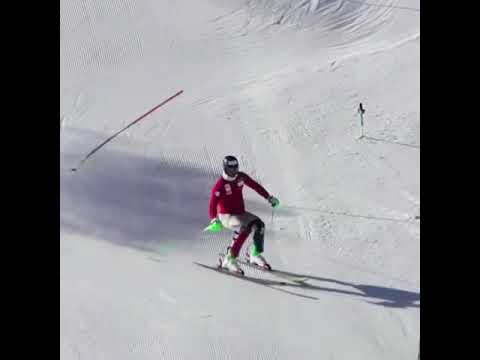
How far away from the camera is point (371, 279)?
8.08 m

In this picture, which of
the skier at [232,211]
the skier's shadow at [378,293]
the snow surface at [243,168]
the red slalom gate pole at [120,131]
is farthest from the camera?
the red slalom gate pole at [120,131]

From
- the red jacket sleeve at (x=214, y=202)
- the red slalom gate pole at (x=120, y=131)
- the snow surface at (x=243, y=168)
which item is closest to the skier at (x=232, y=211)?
the red jacket sleeve at (x=214, y=202)

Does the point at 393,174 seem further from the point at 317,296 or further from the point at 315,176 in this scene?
the point at 317,296

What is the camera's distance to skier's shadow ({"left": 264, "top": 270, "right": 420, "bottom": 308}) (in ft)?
24.9

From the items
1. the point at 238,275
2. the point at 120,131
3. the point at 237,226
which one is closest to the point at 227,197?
the point at 237,226

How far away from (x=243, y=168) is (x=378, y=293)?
333cm

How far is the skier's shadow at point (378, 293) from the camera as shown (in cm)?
760

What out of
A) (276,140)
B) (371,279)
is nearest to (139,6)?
(276,140)

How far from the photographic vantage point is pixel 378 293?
781 cm

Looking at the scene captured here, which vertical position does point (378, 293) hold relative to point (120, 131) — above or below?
below

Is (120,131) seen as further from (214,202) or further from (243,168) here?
(214,202)

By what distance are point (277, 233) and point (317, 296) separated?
1439 mm

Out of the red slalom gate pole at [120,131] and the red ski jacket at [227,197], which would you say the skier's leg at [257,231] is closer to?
the red ski jacket at [227,197]

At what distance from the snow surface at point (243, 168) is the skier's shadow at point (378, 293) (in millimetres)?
22
